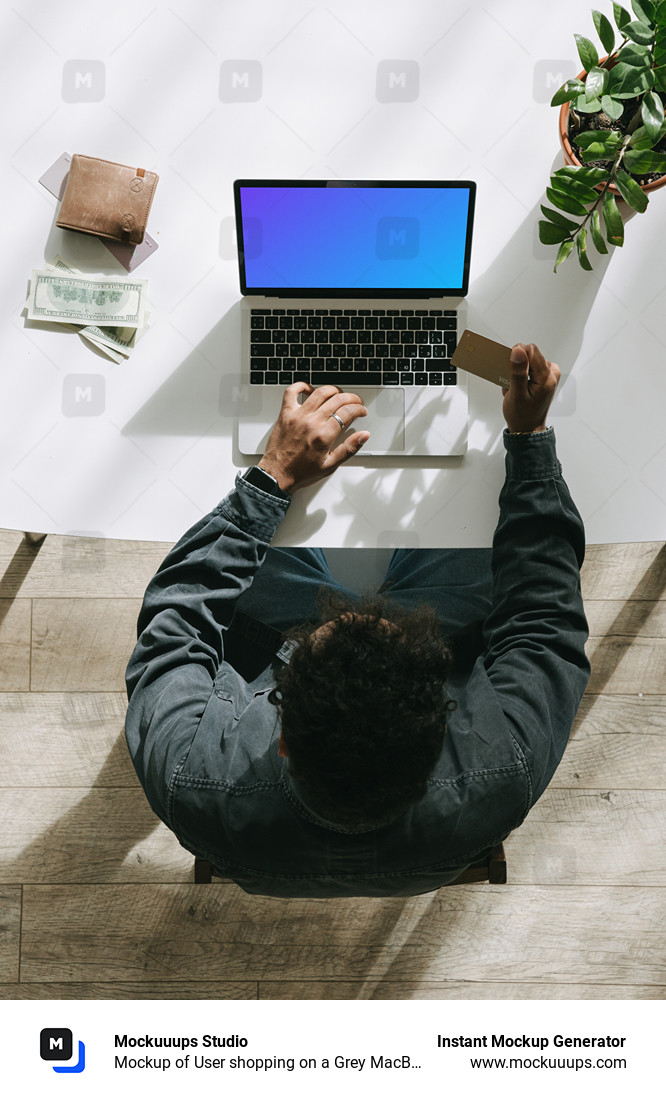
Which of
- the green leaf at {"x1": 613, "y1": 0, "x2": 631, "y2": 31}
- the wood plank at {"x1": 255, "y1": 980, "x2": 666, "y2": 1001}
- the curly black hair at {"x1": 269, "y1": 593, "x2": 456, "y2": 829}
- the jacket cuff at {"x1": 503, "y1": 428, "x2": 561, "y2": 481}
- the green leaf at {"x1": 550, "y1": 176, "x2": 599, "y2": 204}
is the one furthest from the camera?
the wood plank at {"x1": 255, "y1": 980, "x2": 666, "y2": 1001}

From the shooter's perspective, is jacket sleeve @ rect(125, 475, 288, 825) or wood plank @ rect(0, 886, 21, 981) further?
wood plank @ rect(0, 886, 21, 981)

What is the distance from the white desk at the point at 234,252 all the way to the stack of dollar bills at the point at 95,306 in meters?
0.02

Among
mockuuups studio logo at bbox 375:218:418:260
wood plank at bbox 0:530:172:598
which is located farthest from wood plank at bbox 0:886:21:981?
mockuuups studio logo at bbox 375:218:418:260

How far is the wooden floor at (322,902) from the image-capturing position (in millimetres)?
1744

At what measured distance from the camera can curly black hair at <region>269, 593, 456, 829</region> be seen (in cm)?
90

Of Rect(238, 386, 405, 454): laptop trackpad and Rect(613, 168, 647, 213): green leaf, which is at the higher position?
Rect(613, 168, 647, 213): green leaf

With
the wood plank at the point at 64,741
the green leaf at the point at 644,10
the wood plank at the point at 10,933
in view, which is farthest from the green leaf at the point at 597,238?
the wood plank at the point at 10,933

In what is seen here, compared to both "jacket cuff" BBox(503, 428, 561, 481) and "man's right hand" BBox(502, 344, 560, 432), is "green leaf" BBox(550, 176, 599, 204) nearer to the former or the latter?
"man's right hand" BBox(502, 344, 560, 432)

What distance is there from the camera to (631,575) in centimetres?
180

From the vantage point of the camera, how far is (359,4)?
1308 millimetres

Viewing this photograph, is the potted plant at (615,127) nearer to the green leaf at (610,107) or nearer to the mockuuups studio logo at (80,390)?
the green leaf at (610,107)

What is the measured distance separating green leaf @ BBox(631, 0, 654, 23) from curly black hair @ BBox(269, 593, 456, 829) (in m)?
0.80
